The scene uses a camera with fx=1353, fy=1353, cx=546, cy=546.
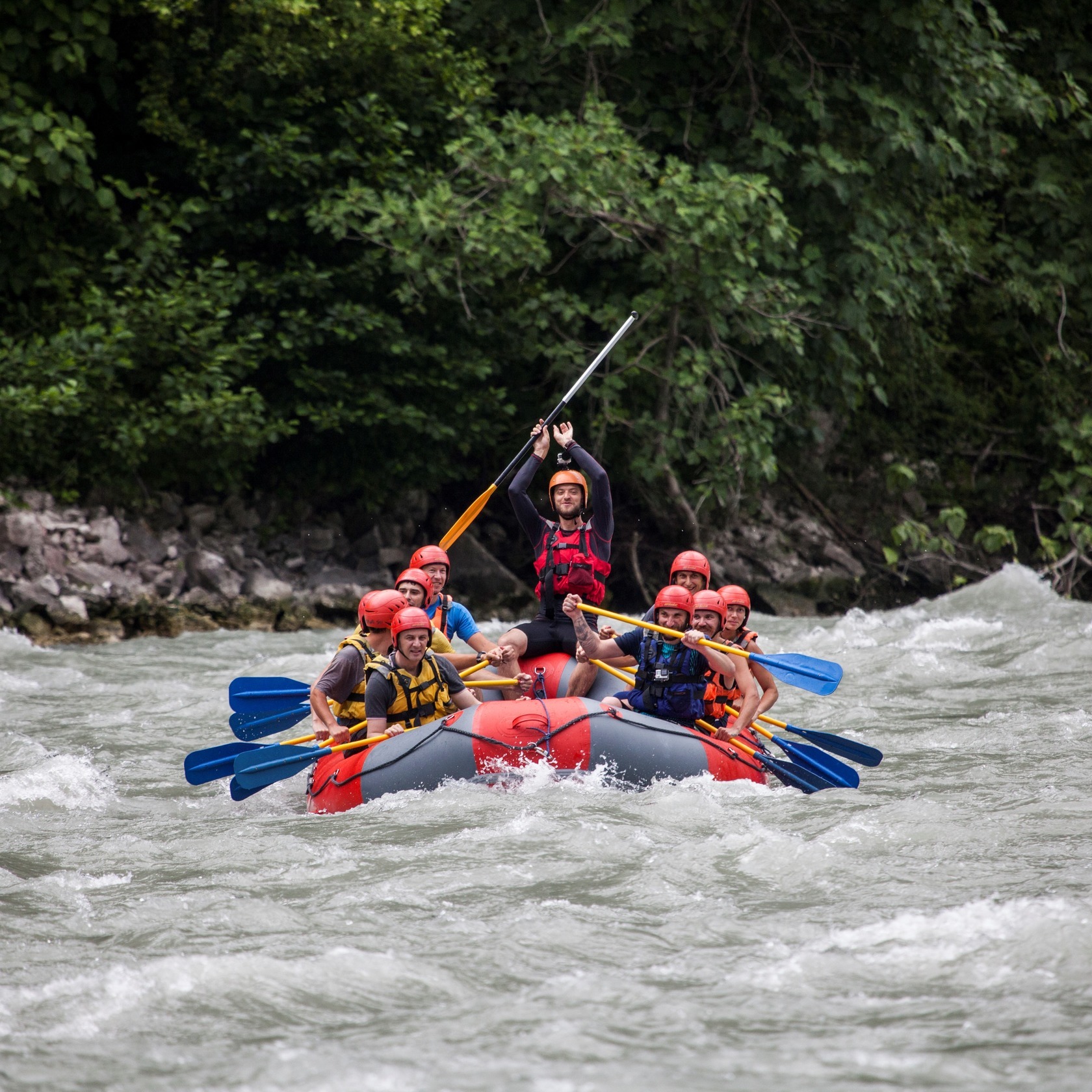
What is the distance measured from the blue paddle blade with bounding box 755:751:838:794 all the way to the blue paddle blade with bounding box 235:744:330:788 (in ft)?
5.83

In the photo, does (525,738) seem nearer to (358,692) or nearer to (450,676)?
(450,676)

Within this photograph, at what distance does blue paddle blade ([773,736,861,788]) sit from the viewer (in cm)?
539

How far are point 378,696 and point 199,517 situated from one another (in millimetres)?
6663

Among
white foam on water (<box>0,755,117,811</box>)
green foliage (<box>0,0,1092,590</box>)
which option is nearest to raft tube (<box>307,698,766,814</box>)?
white foam on water (<box>0,755,117,811</box>)

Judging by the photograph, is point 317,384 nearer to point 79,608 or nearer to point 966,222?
point 79,608

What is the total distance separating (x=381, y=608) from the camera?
5590 mm

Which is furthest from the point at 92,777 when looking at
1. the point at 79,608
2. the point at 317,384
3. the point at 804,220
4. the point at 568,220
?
the point at 804,220

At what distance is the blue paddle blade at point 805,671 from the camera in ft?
18.8

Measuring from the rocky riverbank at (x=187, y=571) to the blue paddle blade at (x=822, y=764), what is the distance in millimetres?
6439

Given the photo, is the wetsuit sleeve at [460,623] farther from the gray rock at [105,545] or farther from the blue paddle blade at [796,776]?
the gray rock at [105,545]

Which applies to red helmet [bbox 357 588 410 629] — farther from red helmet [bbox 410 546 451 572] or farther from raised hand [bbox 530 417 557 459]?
raised hand [bbox 530 417 557 459]

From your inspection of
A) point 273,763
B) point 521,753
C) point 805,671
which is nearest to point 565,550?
point 805,671

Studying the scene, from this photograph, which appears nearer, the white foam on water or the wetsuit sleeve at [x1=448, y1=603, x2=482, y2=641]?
the white foam on water

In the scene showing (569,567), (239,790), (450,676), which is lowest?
(239,790)
